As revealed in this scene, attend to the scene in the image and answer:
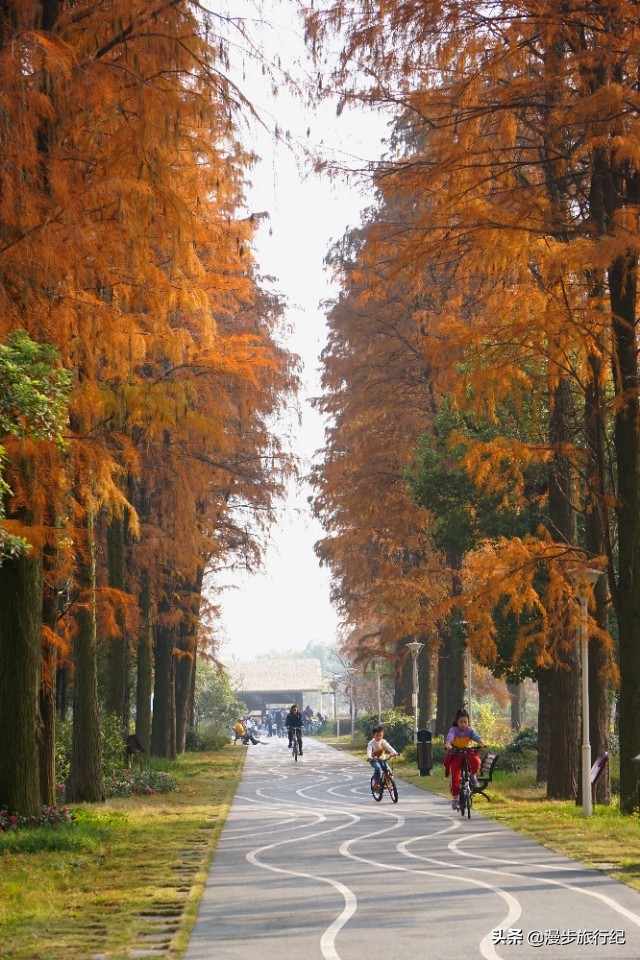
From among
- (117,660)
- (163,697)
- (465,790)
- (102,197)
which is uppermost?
(102,197)

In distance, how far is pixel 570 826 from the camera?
16.6 metres

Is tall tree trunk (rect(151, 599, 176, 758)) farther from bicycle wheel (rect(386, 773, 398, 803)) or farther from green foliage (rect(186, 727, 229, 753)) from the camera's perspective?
green foliage (rect(186, 727, 229, 753))

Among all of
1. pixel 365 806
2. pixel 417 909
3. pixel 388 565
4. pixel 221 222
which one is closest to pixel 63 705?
pixel 388 565

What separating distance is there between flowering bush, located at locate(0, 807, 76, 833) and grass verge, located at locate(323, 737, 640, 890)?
600 cm

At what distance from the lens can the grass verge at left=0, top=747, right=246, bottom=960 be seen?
8.81 metres

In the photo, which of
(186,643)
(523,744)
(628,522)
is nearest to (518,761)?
(523,744)

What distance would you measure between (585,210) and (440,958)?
13.2 meters

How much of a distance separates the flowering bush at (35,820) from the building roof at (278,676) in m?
82.8

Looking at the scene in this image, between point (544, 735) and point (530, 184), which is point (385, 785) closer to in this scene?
point (544, 735)

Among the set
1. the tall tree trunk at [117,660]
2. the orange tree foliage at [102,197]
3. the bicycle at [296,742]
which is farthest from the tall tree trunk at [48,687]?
the bicycle at [296,742]

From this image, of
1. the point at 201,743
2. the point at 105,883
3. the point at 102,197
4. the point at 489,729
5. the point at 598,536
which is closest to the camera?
the point at 105,883

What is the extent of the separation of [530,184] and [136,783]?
562 inches

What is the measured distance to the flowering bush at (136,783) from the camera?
910 inches

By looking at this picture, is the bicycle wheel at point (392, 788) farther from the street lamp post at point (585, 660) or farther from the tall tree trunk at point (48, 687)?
the tall tree trunk at point (48, 687)
